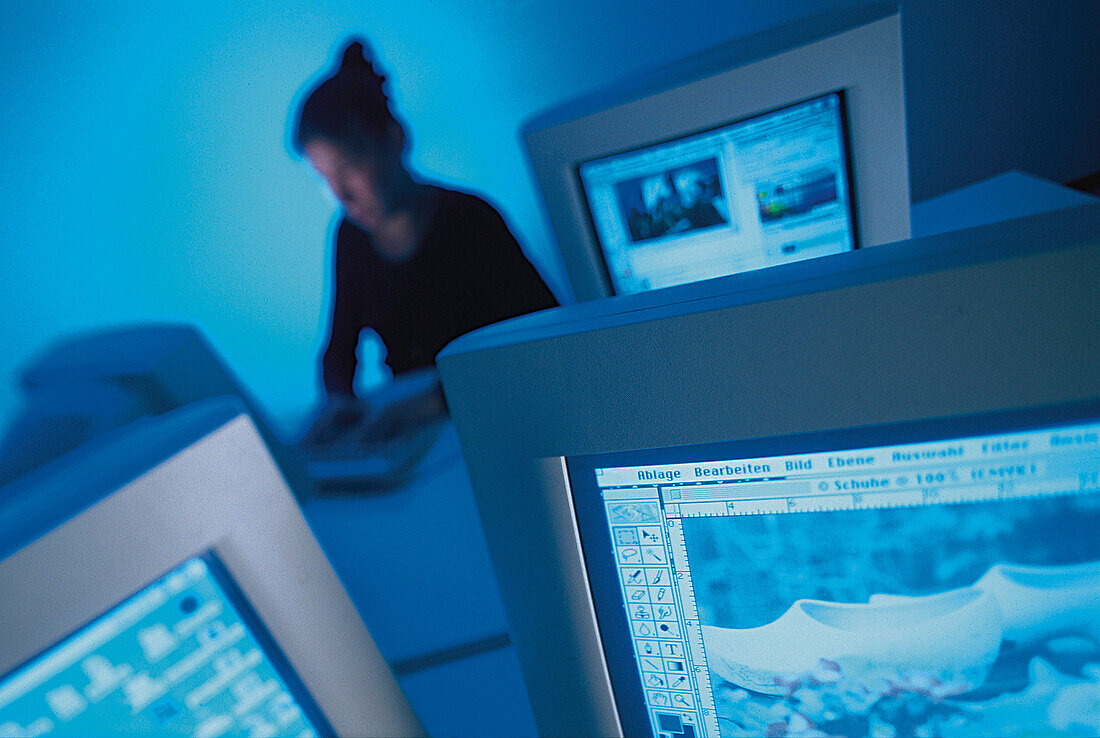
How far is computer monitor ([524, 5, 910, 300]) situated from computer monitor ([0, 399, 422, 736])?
590 millimetres

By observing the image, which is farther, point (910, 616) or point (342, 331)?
point (342, 331)

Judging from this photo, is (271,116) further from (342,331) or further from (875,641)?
(875,641)

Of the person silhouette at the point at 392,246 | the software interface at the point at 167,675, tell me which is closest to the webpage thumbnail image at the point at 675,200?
the software interface at the point at 167,675

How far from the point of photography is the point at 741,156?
2.65ft

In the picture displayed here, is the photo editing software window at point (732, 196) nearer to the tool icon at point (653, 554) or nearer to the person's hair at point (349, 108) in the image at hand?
the tool icon at point (653, 554)

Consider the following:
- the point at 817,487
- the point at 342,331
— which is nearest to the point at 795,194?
the point at 817,487

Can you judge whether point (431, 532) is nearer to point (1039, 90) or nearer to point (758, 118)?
point (758, 118)

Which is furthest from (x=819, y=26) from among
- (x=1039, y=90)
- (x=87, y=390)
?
(x=1039, y=90)

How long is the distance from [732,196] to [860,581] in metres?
0.60

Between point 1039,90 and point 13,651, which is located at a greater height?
point 1039,90

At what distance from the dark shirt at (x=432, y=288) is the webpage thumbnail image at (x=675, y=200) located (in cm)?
106

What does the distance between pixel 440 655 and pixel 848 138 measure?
0.83 meters

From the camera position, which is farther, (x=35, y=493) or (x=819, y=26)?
(x=819, y=26)

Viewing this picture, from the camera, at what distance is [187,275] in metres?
1.80
